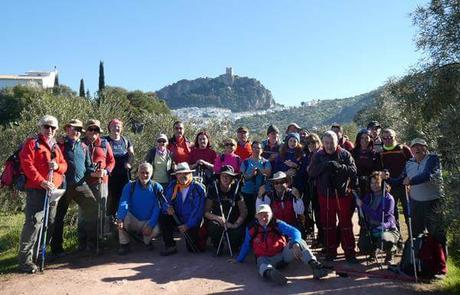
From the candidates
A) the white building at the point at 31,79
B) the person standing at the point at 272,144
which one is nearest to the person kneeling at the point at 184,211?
the person standing at the point at 272,144

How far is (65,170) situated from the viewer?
7609 millimetres

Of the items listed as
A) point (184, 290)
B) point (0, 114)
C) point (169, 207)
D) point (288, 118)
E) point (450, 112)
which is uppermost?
point (288, 118)

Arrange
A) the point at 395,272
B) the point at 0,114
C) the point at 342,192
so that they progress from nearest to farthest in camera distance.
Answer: the point at 395,272 → the point at 342,192 → the point at 0,114

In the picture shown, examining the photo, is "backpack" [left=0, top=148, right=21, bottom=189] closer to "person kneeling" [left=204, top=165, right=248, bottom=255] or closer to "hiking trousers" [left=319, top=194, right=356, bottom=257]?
"person kneeling" [left=204, top=165, right=248, bottom=255]

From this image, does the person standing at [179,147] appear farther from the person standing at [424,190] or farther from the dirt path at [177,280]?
the person standing at [424,190]

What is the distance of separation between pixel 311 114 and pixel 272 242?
142 m

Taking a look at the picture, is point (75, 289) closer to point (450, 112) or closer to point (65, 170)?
point (65, 170)

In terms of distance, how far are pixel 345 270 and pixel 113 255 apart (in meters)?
4.39

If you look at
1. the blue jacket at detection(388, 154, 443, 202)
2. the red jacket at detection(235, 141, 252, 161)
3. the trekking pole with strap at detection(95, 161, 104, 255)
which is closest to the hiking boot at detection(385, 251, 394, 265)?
the blue jacket at detection(388, 154, 443, 202)

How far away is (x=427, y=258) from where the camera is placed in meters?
6.78

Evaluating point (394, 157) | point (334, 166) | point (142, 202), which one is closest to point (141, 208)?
point (142, 202)

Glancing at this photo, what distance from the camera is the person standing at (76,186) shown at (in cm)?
788

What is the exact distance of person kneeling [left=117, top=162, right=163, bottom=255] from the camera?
820 cm

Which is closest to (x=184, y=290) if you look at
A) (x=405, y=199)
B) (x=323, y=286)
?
(x=323, y=286)
